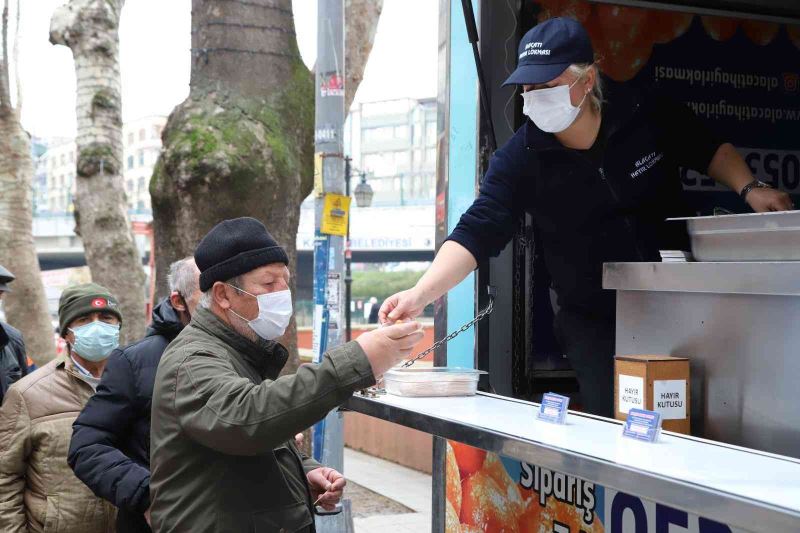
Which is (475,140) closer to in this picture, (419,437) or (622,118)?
(622,118)

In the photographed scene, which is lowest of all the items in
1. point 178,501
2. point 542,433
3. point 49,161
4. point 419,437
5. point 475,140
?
point 419,437

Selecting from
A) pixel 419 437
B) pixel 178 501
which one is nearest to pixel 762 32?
pixel 178 501

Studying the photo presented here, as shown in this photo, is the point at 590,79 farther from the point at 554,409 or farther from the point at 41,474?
the point at 41,474

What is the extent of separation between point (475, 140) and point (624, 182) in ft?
2.61

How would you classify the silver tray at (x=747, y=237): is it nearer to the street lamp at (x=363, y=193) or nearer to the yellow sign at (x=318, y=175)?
the yellow sign at (x=318, y=175)

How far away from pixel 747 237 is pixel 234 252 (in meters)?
1.29

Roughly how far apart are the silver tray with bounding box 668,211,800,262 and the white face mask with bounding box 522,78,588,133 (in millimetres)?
556

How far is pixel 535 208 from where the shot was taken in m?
3.18

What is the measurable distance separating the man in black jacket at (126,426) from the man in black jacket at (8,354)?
4.62 feet

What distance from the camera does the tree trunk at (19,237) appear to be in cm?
1019

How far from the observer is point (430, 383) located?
2938mm

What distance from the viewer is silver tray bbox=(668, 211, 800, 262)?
7.04ft

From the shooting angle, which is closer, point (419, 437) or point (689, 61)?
point (689, 61)

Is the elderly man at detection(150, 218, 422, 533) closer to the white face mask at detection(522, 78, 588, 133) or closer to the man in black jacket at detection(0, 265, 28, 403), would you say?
the white face mask at detection(522, 78, 588, 133)
